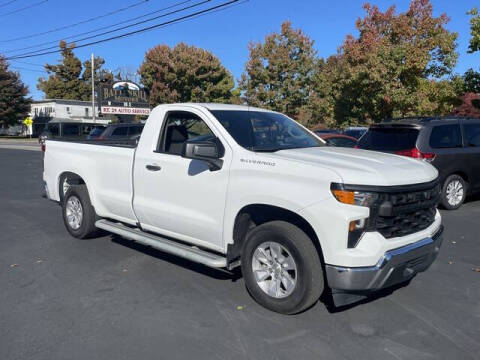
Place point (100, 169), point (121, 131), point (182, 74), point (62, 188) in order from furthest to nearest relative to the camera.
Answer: point (182, 74) < point (121, 131) < point (62, 188) < point (100, 169)

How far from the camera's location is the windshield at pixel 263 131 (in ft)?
15.5

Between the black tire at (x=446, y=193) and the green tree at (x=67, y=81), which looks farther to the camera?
the green tree at (x=67, y=81)

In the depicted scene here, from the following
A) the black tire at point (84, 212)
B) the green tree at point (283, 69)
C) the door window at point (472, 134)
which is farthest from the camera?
the green tree at point (283, 69)

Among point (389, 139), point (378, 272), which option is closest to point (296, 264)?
point (378, 272)

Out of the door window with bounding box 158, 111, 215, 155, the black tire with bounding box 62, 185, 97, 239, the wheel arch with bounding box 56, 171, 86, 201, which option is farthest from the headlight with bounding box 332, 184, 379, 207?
the wheel arch with bounding box 56, 171, 86, 201

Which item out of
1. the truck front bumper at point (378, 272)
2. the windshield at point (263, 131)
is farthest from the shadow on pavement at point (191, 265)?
the truck front bumper at point (378, 272)

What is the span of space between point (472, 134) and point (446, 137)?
2.96 feet

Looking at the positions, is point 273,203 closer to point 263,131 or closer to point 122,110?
point 263,131

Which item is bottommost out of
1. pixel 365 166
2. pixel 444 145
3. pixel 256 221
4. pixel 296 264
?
pixel 296 264

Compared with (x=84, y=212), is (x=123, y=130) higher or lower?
higher

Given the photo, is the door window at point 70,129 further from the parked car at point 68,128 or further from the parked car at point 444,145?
the parked car at point 444,145

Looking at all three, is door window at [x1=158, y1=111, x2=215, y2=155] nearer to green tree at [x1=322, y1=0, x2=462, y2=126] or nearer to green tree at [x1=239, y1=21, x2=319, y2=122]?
green tree at [x1=322, y1=0, x2=462, y2=126]

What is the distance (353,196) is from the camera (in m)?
3.61

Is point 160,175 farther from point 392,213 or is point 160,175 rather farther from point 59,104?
point 59,104
